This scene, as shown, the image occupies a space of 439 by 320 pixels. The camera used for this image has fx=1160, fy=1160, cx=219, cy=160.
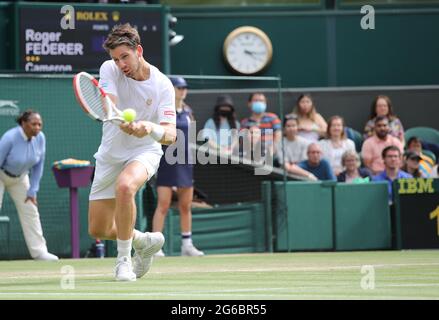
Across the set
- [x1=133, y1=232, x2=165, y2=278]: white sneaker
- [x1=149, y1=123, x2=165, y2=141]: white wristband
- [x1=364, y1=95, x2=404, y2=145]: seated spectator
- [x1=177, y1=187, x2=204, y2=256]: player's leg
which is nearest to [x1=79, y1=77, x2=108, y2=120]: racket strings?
[x1=149, y1=123, x2=165, y2=141]: white wristband

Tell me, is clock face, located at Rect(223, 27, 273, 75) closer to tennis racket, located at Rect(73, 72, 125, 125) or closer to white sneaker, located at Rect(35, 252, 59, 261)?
white sneaker, located at Rect(35, 252, 59, 261)

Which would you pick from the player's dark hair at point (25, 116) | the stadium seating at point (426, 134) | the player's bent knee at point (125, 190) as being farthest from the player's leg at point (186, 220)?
the player's bent knee at point (125, 190)

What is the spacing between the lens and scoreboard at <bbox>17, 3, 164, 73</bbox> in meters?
17.4

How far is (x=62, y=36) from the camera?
686 inches

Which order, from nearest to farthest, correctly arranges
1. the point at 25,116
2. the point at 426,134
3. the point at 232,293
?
the point at 232,293, the point at 25,116, the point at 426,134

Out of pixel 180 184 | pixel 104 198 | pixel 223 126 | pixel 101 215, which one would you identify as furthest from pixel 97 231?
pixel 223 126

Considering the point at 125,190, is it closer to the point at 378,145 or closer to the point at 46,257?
the point at 46,257

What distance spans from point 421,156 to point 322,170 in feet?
5.43

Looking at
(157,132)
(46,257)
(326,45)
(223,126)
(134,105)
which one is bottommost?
(46,257)

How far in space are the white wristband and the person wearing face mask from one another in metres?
7.50

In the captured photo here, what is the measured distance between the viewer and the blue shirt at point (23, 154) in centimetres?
1507
